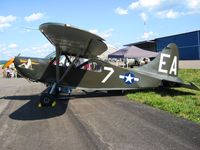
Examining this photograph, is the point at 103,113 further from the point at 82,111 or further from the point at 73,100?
the point at 73,100

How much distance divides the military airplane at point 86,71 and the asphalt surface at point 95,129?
1717 mm

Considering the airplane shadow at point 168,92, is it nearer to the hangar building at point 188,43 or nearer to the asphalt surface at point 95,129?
the asphalt surface at point 95,129

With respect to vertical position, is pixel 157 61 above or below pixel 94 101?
above

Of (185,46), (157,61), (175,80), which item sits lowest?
(175,80)

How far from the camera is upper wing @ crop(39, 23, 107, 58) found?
25.6 feet

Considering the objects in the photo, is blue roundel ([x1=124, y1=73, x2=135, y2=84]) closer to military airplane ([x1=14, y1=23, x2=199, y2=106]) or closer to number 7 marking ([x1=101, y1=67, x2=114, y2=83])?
military airplane ([x1=14, y1=23, x2=199, y2=106])

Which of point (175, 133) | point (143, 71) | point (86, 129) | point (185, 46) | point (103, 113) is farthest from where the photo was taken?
point (185, 46)

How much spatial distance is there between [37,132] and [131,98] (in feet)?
17.5

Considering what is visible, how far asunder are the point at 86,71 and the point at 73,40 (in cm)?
226

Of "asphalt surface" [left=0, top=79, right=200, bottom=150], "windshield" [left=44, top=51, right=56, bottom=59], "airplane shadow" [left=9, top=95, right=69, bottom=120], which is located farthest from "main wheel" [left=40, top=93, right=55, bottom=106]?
"windshield" [left=44, top=51, right=56, bottom=59]

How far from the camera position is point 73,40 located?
30.0ft

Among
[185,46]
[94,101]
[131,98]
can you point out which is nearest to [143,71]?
[131,98]

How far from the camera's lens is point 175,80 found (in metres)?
11.6

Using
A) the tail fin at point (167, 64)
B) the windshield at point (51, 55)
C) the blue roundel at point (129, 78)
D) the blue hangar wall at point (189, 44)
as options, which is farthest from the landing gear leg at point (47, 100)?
the blue hangar wall at point (189, 44)
